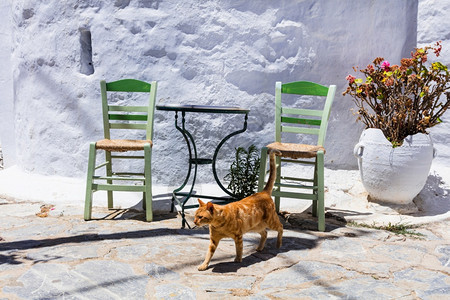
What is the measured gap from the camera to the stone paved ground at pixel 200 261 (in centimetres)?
234

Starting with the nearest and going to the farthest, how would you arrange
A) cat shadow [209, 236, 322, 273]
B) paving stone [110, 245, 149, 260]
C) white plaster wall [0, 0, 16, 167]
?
cat shadow [209, 236, 322, 273] < paving stone [110, 245, 149, 260] < white plaster wall [0, 0, 16, 167]

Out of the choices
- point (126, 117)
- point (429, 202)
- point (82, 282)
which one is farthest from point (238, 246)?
point (429, 202)

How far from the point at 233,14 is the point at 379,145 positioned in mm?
2031

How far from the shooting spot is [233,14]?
177 inches

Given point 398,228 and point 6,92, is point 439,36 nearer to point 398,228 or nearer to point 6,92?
point 398,228

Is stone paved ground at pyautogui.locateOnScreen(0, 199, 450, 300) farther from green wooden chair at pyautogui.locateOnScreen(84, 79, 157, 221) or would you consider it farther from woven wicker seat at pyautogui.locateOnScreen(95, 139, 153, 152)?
woven wicker seat at pyautogui.locateOnScreen(95, 139, 153, 152)

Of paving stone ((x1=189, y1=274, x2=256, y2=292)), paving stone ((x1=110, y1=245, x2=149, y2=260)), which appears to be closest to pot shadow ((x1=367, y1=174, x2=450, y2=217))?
paving stone ((x1=189, y1=274, x2=256, y2=292))

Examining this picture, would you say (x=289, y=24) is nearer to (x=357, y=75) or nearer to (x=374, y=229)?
(x=357, y=75)

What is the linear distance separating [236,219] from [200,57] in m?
2.33

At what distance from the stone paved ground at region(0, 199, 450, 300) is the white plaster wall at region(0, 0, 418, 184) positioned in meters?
1.17

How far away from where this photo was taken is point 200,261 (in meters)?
2.80

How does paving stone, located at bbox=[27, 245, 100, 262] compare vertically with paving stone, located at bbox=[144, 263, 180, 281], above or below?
above

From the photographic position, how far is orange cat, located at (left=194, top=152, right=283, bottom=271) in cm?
255

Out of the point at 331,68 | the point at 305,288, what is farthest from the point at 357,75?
the point at 305,288
